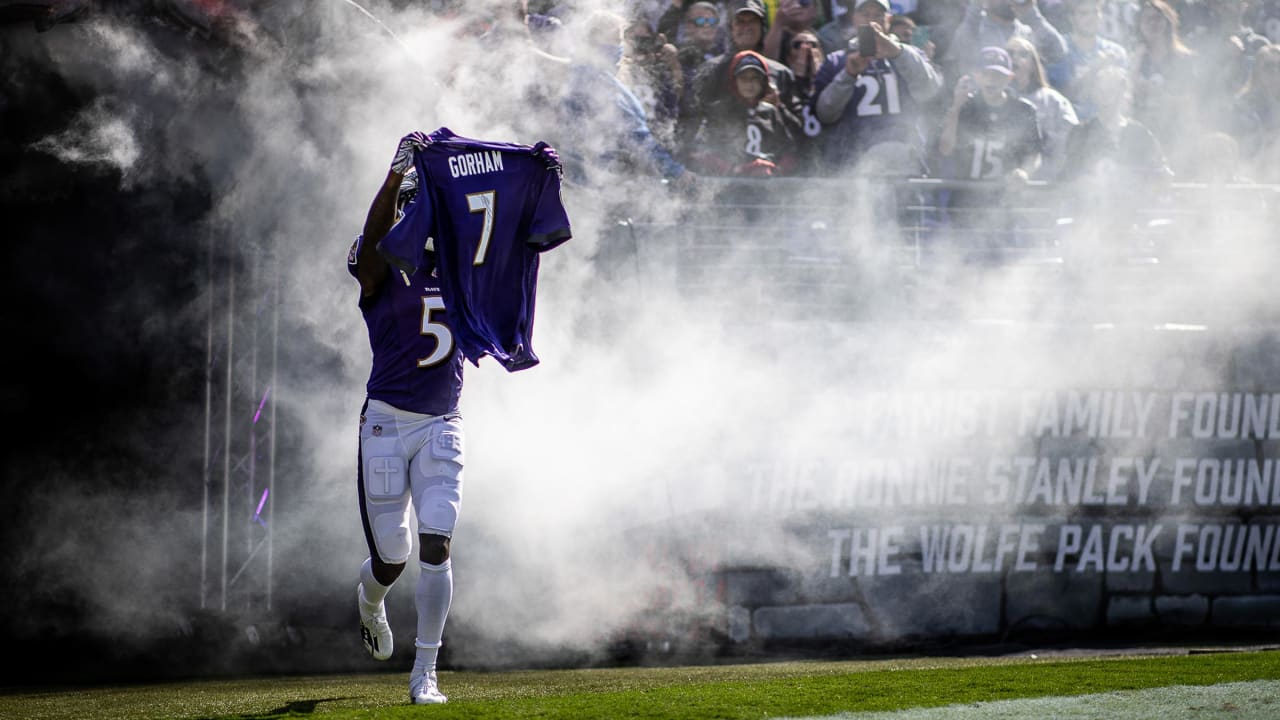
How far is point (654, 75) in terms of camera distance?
295 inches

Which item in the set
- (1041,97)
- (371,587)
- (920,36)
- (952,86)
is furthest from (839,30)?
(371,587)

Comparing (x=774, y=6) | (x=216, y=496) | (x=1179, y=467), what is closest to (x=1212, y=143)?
(x=1179, y=467)

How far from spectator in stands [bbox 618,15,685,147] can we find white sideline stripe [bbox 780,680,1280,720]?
3.88 m

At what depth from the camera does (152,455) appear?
636 centimetres

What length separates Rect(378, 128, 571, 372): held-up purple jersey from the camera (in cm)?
468

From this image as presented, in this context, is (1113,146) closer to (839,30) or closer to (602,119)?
(839,30)

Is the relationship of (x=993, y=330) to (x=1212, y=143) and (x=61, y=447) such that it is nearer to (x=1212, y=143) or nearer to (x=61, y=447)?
(x=1212, y=143)

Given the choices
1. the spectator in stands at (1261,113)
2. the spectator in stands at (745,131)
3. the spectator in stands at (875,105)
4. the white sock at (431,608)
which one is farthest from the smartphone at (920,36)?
the white sock at (431,608)

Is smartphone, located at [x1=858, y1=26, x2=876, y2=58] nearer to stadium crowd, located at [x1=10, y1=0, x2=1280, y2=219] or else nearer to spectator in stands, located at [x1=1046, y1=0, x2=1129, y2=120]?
stadium crowd, located at [x1=10, y1=0, x2=1280, y2=219]

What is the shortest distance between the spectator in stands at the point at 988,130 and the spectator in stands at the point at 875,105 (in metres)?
0.20

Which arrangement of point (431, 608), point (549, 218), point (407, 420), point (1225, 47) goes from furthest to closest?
point (1225, 47)
point (549, 218)
point (407, 420)
point (431, 608)

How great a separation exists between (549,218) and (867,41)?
3840 millimetres

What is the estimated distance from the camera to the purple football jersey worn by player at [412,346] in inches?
185

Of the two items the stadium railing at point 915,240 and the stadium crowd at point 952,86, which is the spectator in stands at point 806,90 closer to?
the stadium crowd at point 952,86
